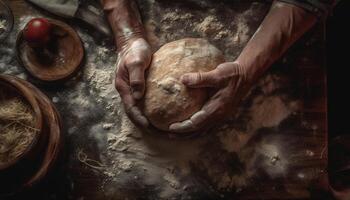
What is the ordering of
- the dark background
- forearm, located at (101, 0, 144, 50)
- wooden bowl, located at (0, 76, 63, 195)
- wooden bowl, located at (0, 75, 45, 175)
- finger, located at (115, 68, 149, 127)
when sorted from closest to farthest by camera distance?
wooden bowl, located at (0, 75, 45, 175)
wooden bowl, located at (0, 76, 63, 195)
finger, located at (115, 68, 149, 127)
forearm, located at (101, 0, 144, 50)
the dark background

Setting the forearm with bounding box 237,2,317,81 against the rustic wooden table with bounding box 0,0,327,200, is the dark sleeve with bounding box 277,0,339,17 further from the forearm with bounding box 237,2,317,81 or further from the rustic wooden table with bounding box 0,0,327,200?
the rustic wooden table with bounding box 0,0,327,200

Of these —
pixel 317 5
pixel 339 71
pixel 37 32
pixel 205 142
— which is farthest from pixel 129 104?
pixel 339 71

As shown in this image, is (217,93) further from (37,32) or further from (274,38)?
(37,32)

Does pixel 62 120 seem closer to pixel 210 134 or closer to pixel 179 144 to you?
pixel 179 144

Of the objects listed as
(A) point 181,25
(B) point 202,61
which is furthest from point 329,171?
(A) point 181,25

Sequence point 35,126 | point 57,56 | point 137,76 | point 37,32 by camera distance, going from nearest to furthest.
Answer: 1. point 35,126
2. point 137,76
3. point 37,32
4. point 57,56

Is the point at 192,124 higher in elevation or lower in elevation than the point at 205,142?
higher

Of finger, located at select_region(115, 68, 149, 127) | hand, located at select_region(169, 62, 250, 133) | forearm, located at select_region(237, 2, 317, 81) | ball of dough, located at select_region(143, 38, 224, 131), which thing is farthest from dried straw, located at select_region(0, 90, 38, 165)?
forearm, located at select_region(237, 2, 317, 81)
